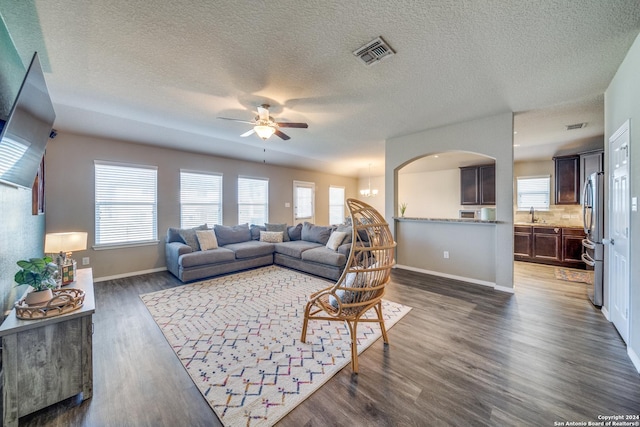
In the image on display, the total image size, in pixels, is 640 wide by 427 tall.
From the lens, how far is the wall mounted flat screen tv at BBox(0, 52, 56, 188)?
144cm

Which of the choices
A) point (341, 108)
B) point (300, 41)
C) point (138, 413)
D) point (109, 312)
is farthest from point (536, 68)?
point (109, 312)

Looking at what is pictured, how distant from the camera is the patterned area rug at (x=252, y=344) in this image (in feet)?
5.32

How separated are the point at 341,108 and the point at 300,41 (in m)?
1.54

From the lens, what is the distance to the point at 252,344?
2258 millimetres

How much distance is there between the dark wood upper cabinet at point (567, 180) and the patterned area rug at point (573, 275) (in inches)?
60.6

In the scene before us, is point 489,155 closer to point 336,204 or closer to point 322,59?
point 322,59

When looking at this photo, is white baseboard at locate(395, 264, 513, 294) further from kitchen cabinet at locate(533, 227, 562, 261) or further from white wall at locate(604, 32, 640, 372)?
kitchen cabinet at locate(533, 227, 562, 261)

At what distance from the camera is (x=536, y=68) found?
8.14 ft

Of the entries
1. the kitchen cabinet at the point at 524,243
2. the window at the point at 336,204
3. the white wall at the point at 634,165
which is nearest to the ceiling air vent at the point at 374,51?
the white wall at the point at 634,165

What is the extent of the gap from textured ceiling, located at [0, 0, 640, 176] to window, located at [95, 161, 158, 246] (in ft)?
2.54

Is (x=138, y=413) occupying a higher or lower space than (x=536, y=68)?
lower

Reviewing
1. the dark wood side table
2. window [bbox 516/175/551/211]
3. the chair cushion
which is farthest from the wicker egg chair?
window [bbox 516/175/551/211]

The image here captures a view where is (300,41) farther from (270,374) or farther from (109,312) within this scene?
(109,312)

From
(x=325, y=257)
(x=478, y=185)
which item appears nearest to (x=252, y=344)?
(x=325, y=257)
